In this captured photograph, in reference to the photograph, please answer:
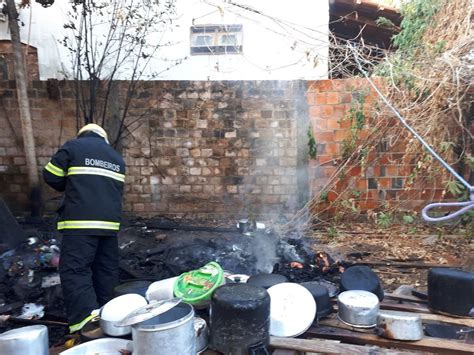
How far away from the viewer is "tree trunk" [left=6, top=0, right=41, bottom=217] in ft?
18.9

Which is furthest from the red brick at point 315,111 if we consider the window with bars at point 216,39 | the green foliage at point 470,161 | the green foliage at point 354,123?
the green foliage at point 470,161

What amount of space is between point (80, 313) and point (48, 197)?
402cm

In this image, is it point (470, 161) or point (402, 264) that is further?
point (470, 161)

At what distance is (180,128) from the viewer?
20.7 feet

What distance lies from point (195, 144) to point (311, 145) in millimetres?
1838

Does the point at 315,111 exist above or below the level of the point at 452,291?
above

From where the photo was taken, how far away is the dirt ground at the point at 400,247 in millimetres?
4535

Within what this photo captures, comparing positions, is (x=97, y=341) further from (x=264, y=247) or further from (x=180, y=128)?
(x=180, y=128)

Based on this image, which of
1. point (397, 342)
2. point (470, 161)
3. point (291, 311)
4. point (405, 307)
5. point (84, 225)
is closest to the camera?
point (397, 342)

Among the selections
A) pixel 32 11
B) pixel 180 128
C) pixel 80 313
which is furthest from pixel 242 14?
pixel 80 313

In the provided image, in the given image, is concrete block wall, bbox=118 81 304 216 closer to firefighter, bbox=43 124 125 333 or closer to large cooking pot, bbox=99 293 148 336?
firefighter, bbox=43 124 125 333

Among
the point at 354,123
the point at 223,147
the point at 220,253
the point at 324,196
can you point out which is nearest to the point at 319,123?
the point at 354,123

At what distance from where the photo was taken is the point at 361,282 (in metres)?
2.80

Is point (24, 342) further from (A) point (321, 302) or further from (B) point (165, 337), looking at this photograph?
(A) point (321, 302)
